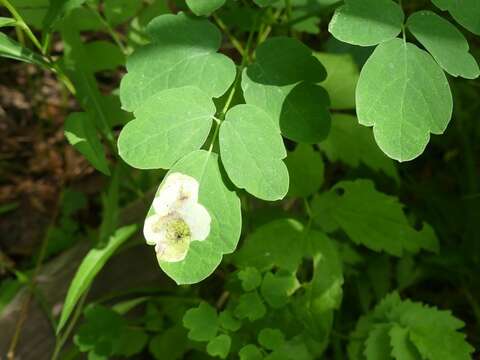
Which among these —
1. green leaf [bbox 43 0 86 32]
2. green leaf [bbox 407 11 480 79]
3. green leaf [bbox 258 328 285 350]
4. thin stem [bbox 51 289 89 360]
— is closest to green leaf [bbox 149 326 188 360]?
thin stem [bbox 51 289 89 360]

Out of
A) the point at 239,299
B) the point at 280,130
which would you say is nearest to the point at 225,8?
the point at 280,130

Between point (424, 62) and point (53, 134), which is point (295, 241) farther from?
point (53, 134)

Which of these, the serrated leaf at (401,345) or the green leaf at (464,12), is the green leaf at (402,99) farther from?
the serrated leaf at (401,345)

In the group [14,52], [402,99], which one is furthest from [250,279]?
[14,52]

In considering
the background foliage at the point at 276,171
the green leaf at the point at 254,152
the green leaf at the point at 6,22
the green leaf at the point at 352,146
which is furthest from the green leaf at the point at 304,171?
the green leaf at the point at 6,22

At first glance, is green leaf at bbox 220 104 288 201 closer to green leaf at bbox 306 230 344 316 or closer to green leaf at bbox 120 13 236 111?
green leaf at bbox 120 13 236 111
